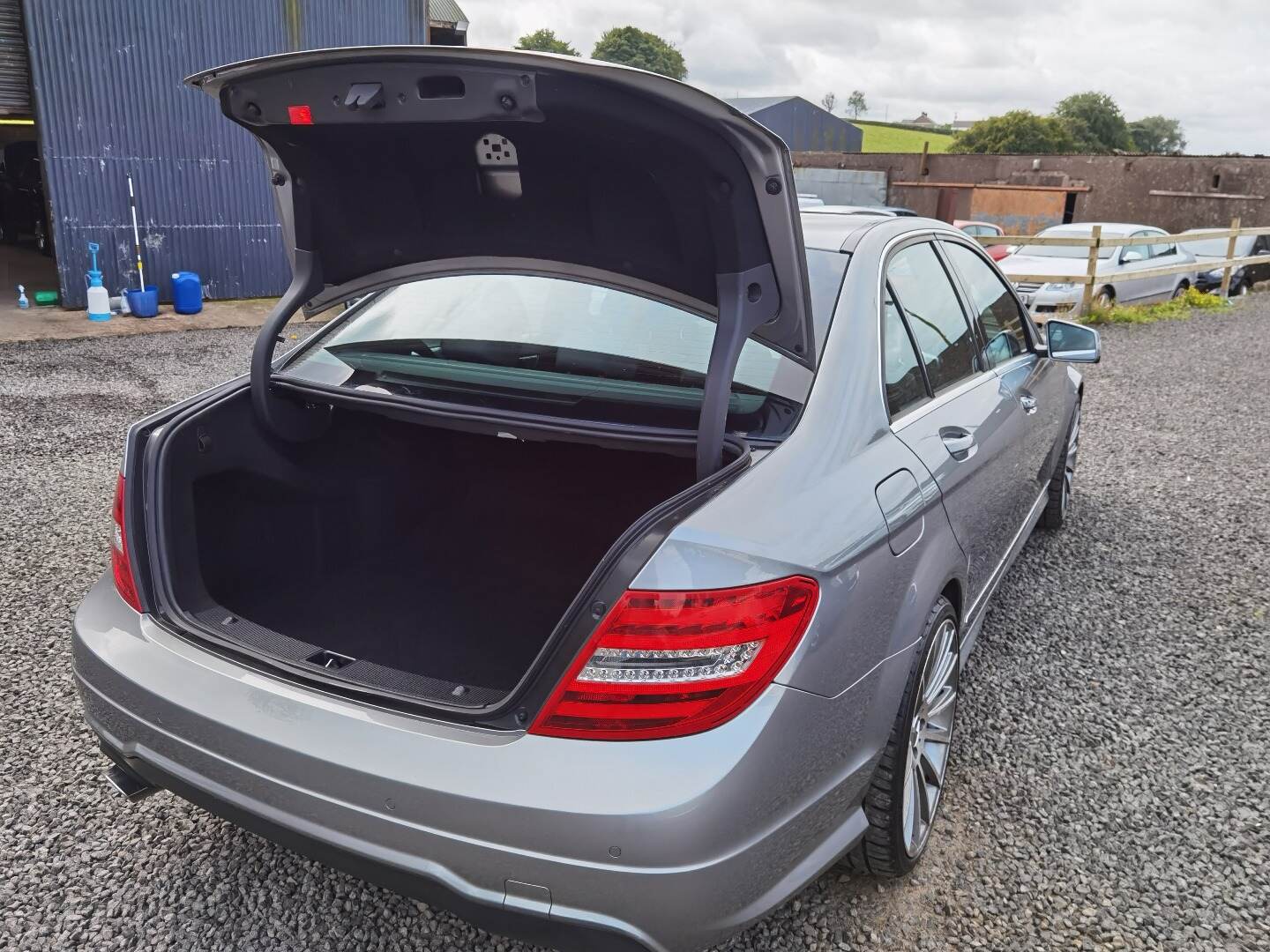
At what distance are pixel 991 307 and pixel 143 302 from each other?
10.6 metres

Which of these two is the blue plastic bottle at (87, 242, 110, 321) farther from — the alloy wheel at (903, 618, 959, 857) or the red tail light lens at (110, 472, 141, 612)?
the alloy wheel at (903, 618, 959, 857)

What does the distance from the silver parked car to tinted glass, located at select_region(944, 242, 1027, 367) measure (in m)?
0.06

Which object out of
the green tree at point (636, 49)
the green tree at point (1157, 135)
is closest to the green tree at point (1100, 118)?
the green tree at point (1157, 135)

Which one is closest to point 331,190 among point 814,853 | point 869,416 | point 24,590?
point 869,416

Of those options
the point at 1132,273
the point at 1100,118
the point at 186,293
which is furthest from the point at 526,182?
the point at 1100,118

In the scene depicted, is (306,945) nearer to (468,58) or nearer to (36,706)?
(36,706)

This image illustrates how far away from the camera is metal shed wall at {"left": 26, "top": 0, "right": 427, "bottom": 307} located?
36.7ft

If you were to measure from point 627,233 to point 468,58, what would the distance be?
625 millimetres

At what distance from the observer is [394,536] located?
10.7 ft

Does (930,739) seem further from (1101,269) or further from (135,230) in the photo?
(1101,269)

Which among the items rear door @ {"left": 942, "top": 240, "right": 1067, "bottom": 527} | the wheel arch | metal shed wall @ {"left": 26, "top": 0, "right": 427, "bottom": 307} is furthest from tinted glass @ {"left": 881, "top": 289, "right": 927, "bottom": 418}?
metal shed wall @ {"left": 26, "top": 0, "right": 427, "bottom": 307}

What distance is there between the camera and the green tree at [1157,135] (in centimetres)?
8962

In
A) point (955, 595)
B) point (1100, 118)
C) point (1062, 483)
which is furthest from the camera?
point (1100, 118)

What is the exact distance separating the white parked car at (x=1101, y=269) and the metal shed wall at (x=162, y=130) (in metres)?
9.19
